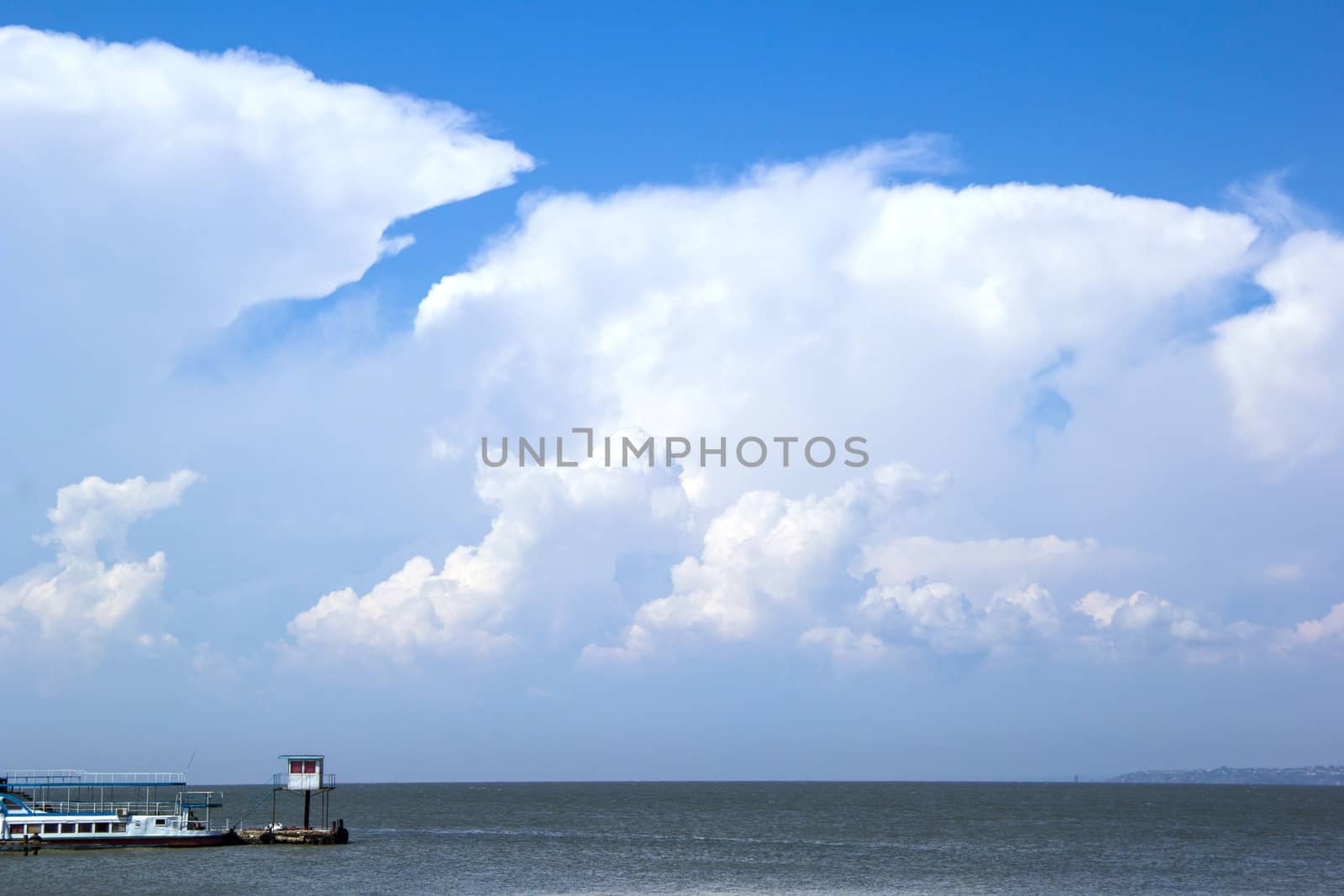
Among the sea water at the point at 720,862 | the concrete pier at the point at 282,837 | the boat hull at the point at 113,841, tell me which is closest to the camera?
the sea water at the point at 720,862

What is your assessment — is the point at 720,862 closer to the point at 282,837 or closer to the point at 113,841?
the point at 282,837

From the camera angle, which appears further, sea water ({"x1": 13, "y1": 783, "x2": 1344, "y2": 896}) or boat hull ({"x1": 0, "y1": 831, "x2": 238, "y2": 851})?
boat hull ({"x1": 0, "y1": 831, "x2": 238, "y2": 851})

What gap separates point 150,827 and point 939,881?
65146mm

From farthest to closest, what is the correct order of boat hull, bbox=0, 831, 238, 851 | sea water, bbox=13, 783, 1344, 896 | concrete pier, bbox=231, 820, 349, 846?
concrete pier, bbox=231, 820, 349, 846, boat hull, bbox=0, 831, 238, 851, sea water, bbox=13, 783, 1344, 896

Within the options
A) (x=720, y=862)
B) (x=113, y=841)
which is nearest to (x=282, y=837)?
(x=113, y=841)

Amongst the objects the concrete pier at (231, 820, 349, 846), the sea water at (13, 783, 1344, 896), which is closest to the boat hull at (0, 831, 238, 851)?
the sea water at (13, 783, 1344, 896)

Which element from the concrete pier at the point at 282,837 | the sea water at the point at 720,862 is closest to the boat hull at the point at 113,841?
the sea water at the point at 720,862

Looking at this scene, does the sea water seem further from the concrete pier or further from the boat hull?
the concrete pier

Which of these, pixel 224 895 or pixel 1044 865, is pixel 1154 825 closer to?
pixel 1044 865

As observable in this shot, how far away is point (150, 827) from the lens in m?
104

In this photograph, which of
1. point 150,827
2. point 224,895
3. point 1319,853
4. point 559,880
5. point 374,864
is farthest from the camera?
point 1319,853

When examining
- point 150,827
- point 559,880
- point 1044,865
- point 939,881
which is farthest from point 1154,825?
point 150,827

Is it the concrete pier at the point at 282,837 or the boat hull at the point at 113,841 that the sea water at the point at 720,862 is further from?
the concrete pier at the point at 282,837

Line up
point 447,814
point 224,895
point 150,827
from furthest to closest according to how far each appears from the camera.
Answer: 1. point 447,814
2. point 150,827
3. point 224,895
